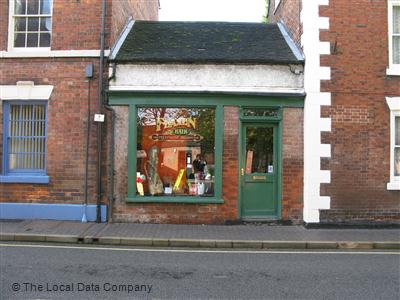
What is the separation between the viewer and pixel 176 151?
11383 mm

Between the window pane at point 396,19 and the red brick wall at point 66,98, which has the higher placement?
the window pane at point 396,19

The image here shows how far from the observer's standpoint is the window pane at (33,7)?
11.7 m

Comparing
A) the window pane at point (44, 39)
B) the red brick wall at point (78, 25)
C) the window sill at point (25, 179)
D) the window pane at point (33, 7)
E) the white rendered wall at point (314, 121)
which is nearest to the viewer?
the white rendered wall at point (314, 121)

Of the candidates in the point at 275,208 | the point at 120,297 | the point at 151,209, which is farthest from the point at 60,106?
the point at 120,297

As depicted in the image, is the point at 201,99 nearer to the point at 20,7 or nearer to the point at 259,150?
the point at 259,150

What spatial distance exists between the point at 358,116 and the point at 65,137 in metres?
7.29

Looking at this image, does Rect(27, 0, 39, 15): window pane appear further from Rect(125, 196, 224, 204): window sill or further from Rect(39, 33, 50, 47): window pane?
Rect(125, 196, 224, 204): window sill

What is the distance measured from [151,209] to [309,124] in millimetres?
4413

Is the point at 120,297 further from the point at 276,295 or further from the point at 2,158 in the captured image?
the point at 2,158

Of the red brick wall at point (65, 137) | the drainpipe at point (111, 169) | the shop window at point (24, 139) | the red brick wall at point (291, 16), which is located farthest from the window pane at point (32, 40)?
the red brick wall at point (291, 16)

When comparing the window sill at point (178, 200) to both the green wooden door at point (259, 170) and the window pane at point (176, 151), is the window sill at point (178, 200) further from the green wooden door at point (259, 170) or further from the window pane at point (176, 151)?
the green wooden door at point (259, 170)

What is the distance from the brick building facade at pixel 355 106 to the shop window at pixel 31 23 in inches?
265

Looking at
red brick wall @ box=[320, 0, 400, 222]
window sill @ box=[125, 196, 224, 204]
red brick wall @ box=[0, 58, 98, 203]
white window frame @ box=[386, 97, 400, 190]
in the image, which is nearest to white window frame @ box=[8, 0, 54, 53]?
red brick wall @ box=[0, 58, 98, 203]

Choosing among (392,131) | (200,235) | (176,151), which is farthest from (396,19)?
(200,235)
